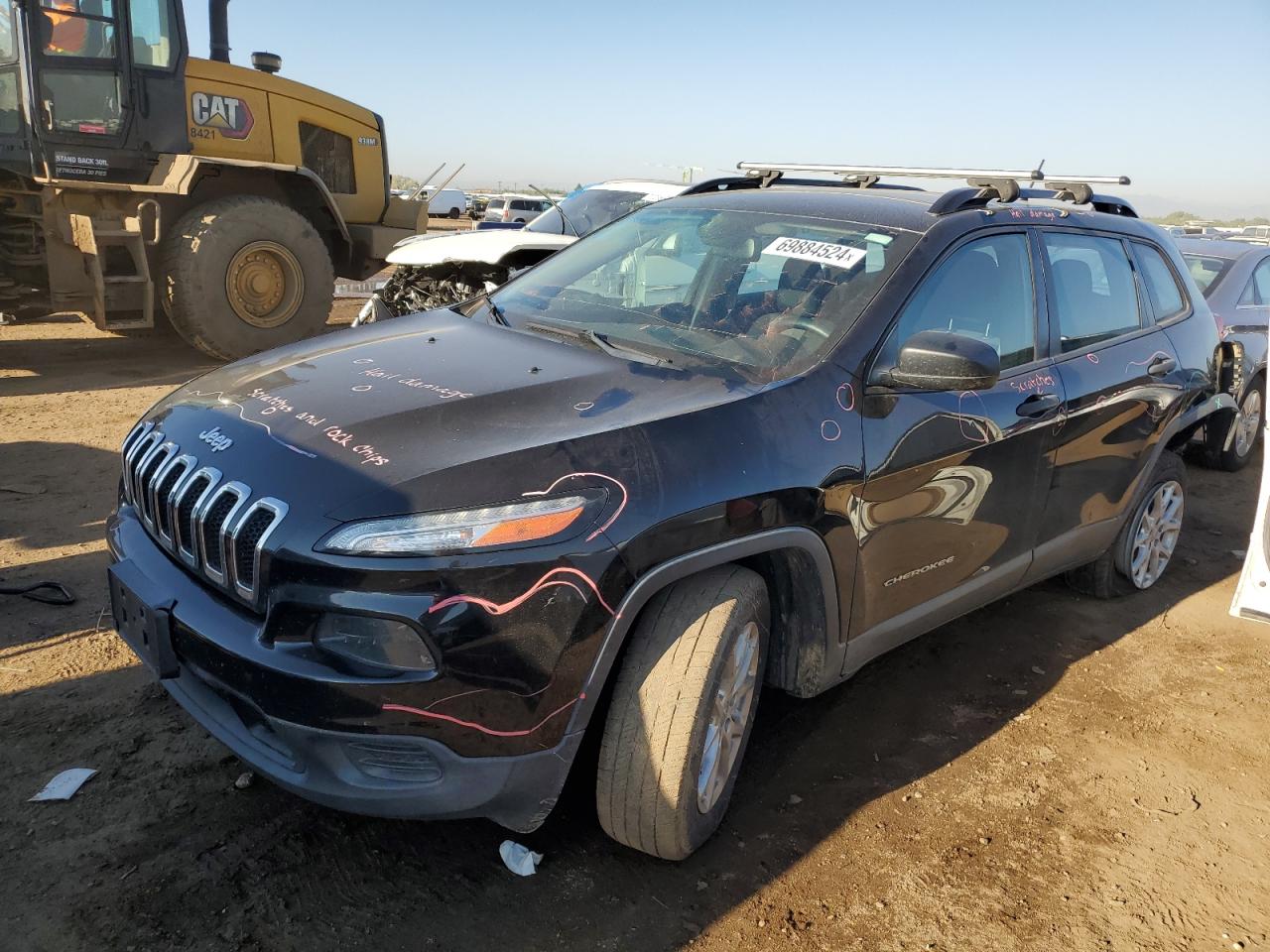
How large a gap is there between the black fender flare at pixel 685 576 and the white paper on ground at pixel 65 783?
1.53 m

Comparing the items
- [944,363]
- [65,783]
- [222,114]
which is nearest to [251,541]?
[65,783]

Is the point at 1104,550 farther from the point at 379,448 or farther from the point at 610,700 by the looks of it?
the point at 379,448

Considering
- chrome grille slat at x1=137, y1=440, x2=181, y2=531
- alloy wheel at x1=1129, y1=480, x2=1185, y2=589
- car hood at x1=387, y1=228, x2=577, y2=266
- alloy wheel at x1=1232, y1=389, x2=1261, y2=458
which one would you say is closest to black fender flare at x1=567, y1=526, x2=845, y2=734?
chrome grille slat at x1=137, y1=440, x2=181, y2=531

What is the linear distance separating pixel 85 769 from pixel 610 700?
1.61 meters

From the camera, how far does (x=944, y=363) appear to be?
9.07ft

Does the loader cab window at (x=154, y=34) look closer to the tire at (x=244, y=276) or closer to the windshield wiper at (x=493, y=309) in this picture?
the tire at (x=244, y=276)

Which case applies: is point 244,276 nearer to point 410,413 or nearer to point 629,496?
point 410,413

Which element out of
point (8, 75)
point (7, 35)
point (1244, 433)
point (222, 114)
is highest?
point (7, 35)

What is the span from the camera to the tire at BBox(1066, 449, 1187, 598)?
4.41m

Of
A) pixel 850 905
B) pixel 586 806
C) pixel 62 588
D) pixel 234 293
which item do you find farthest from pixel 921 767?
pixel 234 293

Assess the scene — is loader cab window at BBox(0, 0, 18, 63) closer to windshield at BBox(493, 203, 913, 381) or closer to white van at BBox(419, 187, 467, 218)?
windshield at BBox(493, 203, 913, 381)

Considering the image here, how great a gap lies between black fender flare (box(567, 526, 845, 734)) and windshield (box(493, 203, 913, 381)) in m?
0.49

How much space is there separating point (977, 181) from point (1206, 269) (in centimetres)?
464

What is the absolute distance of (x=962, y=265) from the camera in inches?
127
